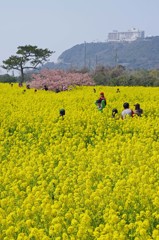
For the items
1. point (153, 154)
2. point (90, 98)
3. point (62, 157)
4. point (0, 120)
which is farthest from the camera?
point (90, 98)

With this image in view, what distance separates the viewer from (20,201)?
7746mm

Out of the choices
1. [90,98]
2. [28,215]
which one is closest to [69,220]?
[28,215]

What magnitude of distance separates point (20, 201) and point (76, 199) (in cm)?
84

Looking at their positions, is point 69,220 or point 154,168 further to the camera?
point 154,168

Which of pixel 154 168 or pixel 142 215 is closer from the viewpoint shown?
pixel 142 215

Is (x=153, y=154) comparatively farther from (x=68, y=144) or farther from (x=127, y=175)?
(x=68, y=144)

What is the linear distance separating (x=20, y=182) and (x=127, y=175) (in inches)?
68.8

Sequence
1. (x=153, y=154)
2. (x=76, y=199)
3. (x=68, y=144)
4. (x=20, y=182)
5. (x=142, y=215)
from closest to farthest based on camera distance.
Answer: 1. (x=142, y=215)
2. (x=76, y=199)
3. (x=20, y=182)
4. (x=153, y=154)
5. (x=68, y=144)

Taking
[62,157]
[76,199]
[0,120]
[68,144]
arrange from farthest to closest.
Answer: [0,120], [68,144], [62,157], [76,199]

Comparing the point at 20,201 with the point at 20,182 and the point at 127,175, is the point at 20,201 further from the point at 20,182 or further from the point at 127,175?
the point at 127,175

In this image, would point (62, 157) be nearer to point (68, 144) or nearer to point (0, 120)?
point (68, 144)

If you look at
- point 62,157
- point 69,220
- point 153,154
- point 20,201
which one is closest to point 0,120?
point 62,157

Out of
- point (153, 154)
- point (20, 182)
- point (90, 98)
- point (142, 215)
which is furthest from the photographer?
point (90, 98)

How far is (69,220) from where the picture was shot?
6816 millimetres
